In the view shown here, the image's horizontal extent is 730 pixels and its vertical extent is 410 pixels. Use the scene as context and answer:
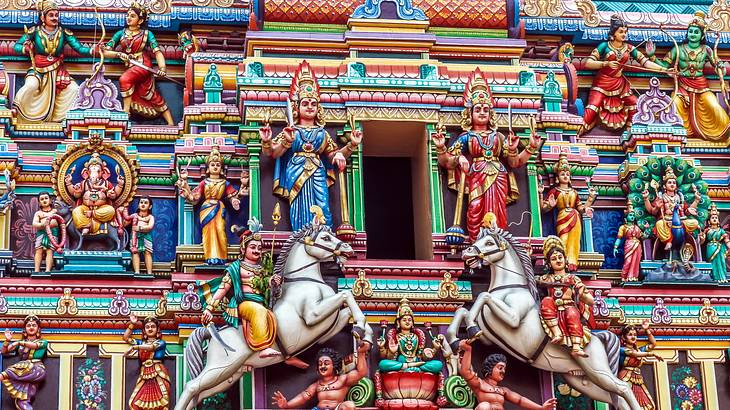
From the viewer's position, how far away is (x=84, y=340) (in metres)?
35.8

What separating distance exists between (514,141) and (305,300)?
4.62m

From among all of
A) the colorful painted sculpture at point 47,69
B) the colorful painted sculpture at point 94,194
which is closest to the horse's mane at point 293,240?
the colorful painted sculpture at point 94,194

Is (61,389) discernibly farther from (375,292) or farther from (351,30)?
(351,30)

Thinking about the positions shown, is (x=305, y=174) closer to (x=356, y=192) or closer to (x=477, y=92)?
(x=356, y=192)

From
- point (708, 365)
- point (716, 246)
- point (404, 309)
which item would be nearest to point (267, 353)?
point (404, 309)

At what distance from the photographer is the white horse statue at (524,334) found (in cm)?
3544

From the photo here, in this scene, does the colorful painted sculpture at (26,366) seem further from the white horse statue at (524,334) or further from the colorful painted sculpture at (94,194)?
the white horse statue at (524,334)

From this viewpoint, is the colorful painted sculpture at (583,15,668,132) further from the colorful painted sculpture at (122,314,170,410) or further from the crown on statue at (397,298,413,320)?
the colorful painted sculpture at (122,314,170,410)

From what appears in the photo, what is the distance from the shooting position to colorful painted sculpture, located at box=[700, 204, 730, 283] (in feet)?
125

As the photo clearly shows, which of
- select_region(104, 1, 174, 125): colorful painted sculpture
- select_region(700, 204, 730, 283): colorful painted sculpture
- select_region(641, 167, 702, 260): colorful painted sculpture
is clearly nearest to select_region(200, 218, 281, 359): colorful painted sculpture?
select_region(104, 1, 174, 125): colorful painted sculpture

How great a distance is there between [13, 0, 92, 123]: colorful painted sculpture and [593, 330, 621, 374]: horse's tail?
992 centimetres

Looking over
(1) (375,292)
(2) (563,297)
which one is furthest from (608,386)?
(1) (375,292)

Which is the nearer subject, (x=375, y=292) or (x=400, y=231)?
(x=375, y=292)

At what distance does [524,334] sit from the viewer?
116ft
